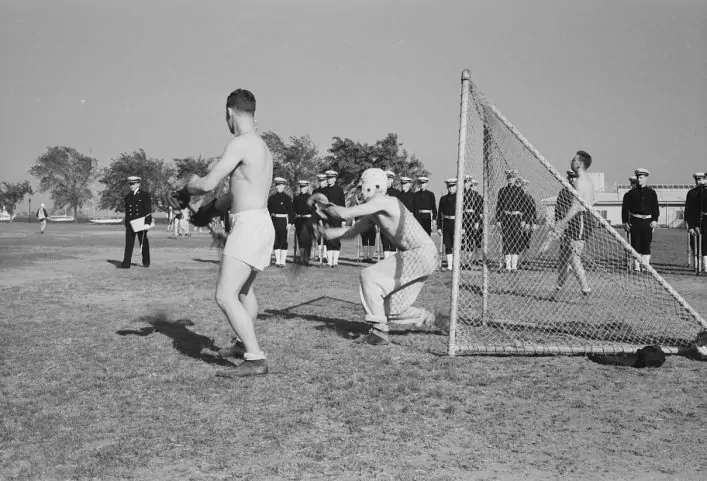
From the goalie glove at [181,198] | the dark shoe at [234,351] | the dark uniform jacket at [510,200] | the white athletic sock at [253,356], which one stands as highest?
the dark uniform jacket at [510,200]

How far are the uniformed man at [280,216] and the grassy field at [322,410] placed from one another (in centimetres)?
889

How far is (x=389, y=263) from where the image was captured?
6.91 meters

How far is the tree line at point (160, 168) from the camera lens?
6562cm

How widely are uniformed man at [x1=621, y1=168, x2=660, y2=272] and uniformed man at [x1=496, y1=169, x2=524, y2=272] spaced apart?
168 inches

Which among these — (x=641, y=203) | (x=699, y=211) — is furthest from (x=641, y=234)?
(x=699, y=211)

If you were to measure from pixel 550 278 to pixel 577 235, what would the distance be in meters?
2.29

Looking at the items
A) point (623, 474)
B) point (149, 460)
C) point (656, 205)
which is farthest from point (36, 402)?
point (656, 205)

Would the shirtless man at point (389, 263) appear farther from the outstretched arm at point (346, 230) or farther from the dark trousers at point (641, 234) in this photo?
the dark trousers at point (641, 234)

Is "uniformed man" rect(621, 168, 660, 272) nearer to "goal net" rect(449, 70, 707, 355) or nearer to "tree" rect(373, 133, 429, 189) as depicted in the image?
"goal net" rect(449, 70, 707, 355)

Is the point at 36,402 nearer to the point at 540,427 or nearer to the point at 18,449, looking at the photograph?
the point at 18,449

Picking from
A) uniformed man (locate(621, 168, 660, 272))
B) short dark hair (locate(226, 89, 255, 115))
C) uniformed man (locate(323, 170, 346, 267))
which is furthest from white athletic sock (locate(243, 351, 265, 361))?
uniformed man (locate(621, 168, 660, 272))

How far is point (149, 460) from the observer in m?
3.66

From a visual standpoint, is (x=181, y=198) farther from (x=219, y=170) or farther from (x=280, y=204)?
(x=280, y=204)

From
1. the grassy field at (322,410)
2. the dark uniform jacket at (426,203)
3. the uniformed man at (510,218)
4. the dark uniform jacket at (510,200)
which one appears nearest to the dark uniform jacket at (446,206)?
the dark uniform jacket at (426,203)
